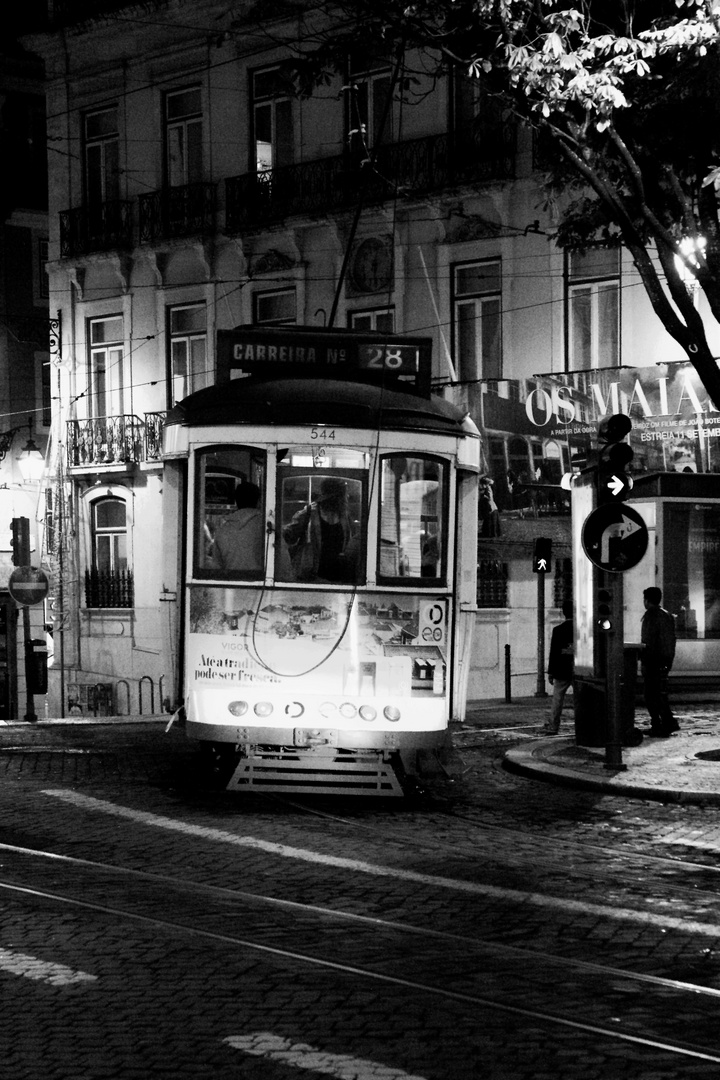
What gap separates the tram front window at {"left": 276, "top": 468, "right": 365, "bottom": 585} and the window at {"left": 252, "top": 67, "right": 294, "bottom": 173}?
63.6 feet

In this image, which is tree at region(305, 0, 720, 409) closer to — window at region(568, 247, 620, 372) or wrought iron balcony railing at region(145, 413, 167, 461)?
window at region(568, 247, 620, 372)

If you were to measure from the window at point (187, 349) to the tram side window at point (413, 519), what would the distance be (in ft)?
64.1

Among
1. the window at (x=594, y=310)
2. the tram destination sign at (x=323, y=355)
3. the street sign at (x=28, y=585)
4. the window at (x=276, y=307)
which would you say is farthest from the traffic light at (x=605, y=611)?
the window at (x=276, y=307)

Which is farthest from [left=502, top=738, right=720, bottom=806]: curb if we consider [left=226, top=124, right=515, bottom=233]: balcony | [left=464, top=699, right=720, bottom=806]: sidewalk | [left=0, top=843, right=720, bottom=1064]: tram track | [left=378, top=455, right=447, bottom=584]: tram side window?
[left=226, top=124, right=515, bottom=233]: balcony

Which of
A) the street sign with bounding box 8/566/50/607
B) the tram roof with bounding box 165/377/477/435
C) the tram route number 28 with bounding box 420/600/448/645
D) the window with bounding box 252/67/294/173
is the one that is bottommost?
the tram route number 28 with bounding box 420/600/448/645

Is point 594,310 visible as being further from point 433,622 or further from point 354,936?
point 354,936

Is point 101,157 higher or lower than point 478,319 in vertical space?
higher

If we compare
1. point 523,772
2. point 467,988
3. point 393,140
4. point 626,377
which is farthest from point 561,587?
point 467,988

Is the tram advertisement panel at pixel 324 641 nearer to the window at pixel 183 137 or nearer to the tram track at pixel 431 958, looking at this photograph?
the tram track at pixel 431 958

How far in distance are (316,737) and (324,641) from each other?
30.1 inches

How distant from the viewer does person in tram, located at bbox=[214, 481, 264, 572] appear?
12.7 metres

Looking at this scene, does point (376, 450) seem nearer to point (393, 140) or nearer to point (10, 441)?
point (393, 140)

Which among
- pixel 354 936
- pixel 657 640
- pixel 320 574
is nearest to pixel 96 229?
pixel 657 640

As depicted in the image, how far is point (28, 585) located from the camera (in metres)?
24.7
